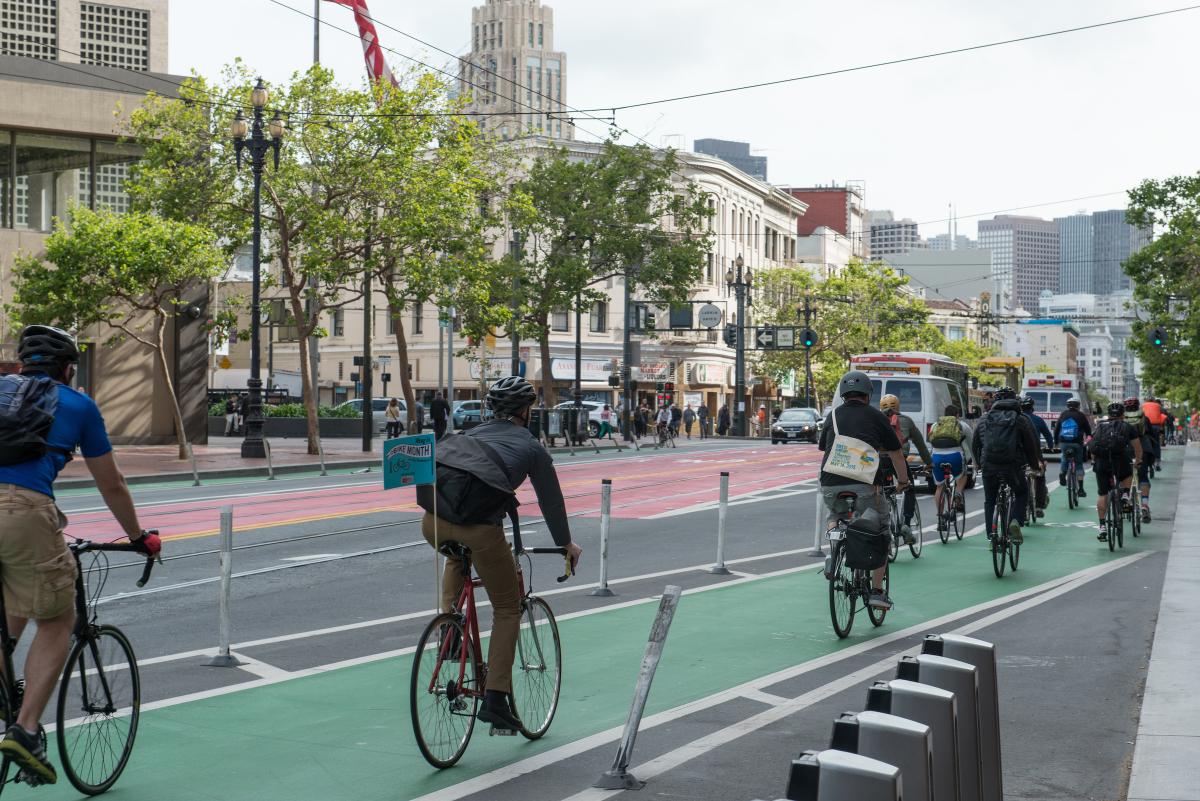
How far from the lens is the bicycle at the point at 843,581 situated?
1038cm

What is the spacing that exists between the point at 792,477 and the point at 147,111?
1830 centimetres

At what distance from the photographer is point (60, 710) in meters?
5.73

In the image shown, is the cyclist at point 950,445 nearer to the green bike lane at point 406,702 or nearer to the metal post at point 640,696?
the green bike lane at point 406,702

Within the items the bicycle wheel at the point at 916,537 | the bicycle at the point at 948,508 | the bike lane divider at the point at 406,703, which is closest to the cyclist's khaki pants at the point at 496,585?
the bike lane divider at the point at 406,703

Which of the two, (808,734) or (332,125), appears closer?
(808,734)

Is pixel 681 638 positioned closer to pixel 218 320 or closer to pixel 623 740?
pixel 623 740

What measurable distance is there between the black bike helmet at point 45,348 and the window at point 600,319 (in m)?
71.8

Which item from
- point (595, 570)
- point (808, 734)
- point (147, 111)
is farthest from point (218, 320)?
point (808, 734)

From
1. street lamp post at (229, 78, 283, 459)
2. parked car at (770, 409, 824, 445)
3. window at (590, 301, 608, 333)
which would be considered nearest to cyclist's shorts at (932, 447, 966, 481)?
street lamp post at (229, 78, 283, 459)

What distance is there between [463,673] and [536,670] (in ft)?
2.24

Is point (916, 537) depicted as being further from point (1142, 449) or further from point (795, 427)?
point (795, 427)

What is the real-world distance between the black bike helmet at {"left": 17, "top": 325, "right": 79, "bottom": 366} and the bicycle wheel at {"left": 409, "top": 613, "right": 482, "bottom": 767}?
1889mm

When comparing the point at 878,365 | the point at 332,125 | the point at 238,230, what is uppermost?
the point at 332,125

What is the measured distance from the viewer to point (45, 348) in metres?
5.49
